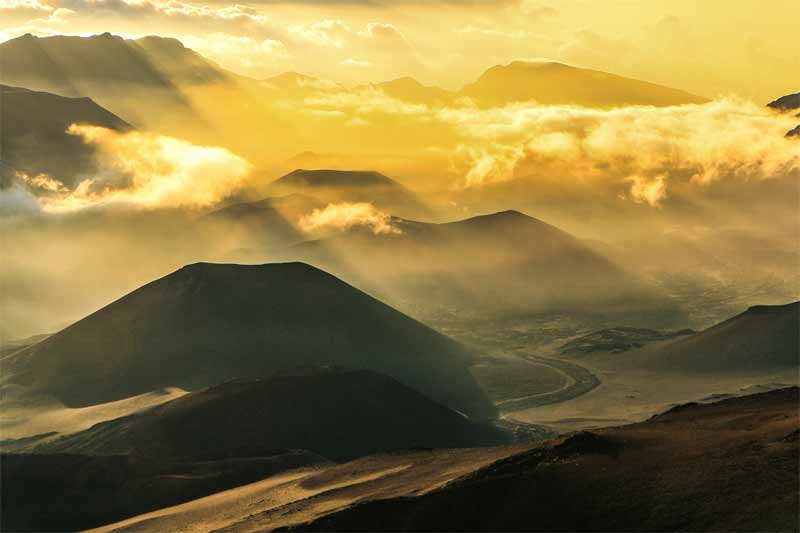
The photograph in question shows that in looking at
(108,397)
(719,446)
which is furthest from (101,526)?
(108,397)

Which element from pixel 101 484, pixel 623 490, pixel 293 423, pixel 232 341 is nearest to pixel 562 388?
pixel 232 341

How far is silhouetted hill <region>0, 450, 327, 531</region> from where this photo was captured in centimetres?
8050

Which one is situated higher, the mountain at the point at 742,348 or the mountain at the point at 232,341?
the mountain at the point at 232,341

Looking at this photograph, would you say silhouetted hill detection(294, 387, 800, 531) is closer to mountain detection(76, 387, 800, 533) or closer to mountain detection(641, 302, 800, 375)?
mountain detection(76, 387, 800, 533)

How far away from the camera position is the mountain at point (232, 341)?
14950cm

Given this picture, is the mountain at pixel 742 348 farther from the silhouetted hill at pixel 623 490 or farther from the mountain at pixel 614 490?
the silhouetted hill at pixel 623 490

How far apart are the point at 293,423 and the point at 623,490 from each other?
198 feet

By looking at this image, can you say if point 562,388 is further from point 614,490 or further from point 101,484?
point 614,490

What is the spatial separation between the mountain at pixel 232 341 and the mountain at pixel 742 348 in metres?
36.2

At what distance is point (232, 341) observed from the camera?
156375 mm

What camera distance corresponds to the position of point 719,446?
54844 millimetres

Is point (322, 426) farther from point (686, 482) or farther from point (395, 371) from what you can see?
point (686, 482)

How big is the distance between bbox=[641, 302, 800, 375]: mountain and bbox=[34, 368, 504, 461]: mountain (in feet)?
225

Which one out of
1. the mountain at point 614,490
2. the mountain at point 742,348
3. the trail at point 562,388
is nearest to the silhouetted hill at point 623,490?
the mountain at point 614,490
